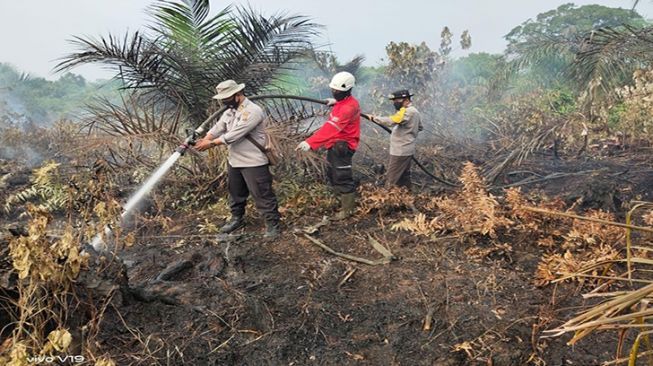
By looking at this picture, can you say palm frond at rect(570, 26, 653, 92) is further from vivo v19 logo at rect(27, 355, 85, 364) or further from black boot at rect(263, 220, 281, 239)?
vivo v19 logo at rect(27, 355, 85, 364)

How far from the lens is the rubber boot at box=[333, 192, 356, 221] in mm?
5656

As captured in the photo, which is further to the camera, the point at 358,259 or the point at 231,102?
the point at 231,102

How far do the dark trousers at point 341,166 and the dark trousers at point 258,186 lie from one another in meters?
0.81

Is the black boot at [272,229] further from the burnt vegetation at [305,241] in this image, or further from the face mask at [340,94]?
the face mask at [340,94]

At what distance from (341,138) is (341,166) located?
33cm

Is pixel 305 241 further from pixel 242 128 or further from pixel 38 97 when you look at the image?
pixel 38 97

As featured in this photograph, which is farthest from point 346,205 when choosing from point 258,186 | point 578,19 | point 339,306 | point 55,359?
point 578,19

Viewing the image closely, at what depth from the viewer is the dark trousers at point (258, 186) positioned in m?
5.11

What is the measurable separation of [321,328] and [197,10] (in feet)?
14.3

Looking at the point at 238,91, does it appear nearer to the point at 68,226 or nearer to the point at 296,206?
the point at 296,206

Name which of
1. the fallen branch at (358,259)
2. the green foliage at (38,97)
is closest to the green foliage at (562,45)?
the fallen branch at (358,259)

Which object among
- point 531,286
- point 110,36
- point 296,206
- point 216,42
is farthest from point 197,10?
point 531,286

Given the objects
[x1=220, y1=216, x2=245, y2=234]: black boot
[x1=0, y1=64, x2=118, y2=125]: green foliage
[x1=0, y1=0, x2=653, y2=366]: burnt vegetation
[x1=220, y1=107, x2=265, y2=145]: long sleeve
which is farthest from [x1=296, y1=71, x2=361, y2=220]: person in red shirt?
[x1=0, y1=64, x2=118, y2=125]: green foliage

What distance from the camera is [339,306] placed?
361 centimetres
